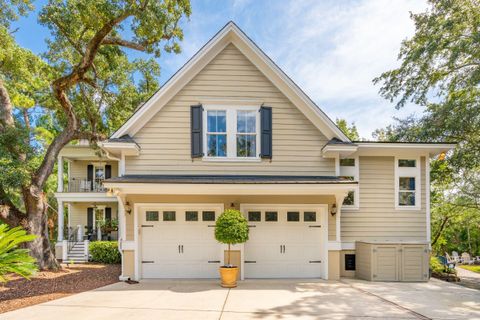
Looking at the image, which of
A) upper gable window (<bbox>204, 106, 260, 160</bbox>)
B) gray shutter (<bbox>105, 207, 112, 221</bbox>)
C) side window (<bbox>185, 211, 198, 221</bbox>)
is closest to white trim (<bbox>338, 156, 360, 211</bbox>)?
upper gable window (<bbox>204, 106, 260, 160</bbox>)

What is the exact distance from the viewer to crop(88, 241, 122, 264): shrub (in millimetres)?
12695

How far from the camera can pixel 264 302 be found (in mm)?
6293

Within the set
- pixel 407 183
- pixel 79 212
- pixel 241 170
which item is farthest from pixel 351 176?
pixel 79 212

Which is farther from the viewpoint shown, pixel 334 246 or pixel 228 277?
pixel 334 246

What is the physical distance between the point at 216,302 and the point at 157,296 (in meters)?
1.48

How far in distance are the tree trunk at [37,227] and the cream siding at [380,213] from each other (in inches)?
391

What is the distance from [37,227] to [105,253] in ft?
11.4

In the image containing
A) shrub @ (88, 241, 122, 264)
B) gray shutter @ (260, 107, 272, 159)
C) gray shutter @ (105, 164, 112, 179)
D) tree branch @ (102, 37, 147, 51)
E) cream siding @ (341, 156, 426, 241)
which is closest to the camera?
gray shutter @ (260, 107, 272, 159)

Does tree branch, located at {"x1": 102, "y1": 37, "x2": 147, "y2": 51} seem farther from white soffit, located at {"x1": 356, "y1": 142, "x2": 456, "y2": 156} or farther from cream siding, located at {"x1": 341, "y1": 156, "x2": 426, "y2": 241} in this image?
cream siding, located at {"x1": 341, "y1": 156, "x2": 426, "y2": 241}

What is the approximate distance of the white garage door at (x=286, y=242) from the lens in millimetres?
8727

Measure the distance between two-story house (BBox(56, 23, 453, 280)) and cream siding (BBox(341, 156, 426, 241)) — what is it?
43cm

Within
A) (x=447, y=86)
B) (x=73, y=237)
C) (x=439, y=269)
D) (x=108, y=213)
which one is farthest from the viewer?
(x=108, y=213)

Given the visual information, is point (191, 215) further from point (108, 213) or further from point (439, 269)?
point (108, 213)

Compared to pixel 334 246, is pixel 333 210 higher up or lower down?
higher up
